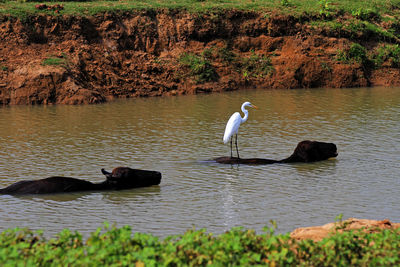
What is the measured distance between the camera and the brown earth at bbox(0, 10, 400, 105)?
2411cm

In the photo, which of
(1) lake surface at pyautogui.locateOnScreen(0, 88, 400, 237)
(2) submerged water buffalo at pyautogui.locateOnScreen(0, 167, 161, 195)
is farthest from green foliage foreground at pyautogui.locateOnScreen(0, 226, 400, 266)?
(2) submerged water buffalo at pyautogui.locateOnScreen(0, 167, 161, 195)

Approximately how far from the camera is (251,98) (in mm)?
24484

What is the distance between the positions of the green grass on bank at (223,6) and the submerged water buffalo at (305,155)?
18.0 m

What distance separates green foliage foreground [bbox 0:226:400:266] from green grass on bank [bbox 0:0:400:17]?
2310cm

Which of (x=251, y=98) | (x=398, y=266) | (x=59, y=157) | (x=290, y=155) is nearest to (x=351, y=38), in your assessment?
(x=251, y=98)

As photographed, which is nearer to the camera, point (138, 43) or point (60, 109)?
point (60, 109)

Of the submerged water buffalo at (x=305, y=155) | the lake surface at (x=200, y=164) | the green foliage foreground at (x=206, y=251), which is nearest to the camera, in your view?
the green foliage foreground at (x=206, y=251)

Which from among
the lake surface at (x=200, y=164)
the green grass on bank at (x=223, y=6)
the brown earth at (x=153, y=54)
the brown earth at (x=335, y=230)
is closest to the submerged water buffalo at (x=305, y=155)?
the lake surface at (x=200, y=164)

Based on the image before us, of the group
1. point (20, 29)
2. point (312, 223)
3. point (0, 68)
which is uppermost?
point (20, 29)

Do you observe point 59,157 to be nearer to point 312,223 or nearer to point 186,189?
point 186,189

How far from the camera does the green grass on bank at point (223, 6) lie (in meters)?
28.3

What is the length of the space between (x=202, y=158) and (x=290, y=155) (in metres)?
2.02

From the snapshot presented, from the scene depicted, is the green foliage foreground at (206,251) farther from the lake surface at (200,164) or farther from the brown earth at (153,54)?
the brown earth at (153,54)

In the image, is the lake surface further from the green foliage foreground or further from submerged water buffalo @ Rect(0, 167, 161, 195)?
the green foliage foreground
